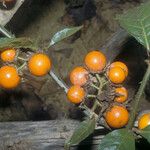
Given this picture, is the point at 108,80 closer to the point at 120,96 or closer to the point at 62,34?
the point at 120,96

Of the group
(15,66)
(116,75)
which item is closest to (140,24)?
(116,75)

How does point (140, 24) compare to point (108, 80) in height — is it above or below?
above

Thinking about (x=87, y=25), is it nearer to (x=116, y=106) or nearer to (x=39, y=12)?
(x=39, y=12)

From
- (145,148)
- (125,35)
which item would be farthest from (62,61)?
(145,148)

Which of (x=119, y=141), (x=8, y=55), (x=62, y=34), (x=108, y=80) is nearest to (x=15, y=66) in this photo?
(x=8, y=55)

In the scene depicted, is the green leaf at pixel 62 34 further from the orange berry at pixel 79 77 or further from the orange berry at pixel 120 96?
the orange berry at pixel 120 96

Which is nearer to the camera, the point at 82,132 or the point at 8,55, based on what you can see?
the point at 82,132

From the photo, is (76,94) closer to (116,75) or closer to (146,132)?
(116,75)

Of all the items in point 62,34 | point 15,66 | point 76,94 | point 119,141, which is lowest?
point 119,141
